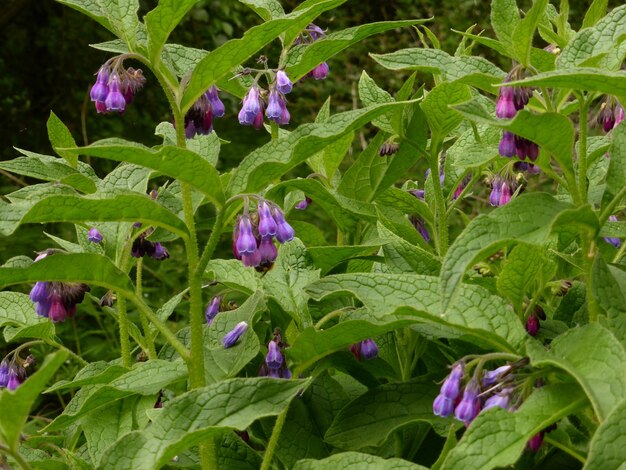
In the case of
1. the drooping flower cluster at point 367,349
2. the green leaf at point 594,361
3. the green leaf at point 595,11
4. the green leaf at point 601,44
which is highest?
the green leaf at point 601,44

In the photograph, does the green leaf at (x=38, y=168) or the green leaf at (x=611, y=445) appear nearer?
the green leaf at (x=611, y=445)

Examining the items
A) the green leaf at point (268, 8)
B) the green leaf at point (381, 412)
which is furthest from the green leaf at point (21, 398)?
the green leaf at point (268, 8)

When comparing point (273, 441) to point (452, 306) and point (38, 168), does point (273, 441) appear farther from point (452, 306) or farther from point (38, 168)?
point (38, 168)

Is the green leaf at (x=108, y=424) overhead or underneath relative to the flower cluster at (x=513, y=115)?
underneath

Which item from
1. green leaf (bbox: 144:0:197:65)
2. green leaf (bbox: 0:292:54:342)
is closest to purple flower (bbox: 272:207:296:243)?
green leaf (bbox: 144:0:197:65)

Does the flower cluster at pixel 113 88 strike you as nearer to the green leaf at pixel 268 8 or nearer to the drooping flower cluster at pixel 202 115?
the drooping flower cluster at pixel 202 115

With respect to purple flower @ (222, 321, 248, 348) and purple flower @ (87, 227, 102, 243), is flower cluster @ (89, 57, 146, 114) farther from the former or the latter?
purple flower @ (222, 321, 248, 348)

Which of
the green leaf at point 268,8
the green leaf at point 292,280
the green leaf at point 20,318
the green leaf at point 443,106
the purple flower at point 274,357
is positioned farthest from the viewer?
the green leaf at point 268,8
